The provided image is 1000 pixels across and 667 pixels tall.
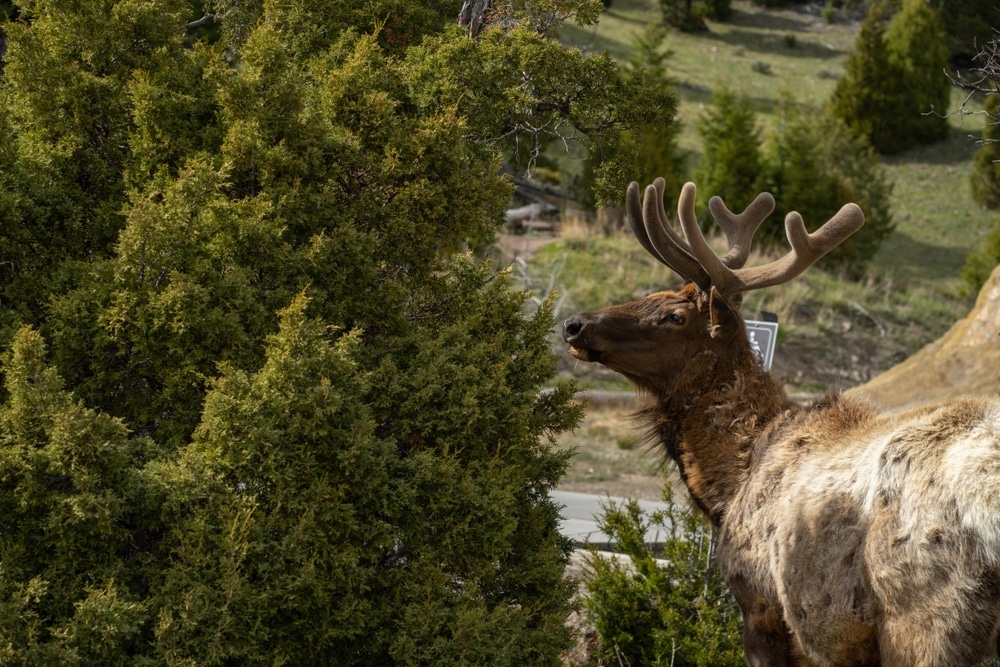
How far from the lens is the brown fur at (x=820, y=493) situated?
13.2 ft

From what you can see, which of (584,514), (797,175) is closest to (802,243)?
(584,514)

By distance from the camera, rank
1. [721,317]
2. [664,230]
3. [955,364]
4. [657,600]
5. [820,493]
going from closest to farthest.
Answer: [820,493] < [721,317] < [664,230] < [657,600] < [955,364]

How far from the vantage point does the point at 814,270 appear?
20938mm

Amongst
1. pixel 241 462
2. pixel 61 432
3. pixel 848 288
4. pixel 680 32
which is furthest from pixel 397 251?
pixel 680 32

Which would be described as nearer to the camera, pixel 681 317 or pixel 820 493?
pixel 820 493

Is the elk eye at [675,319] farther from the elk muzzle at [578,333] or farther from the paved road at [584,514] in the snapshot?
the paved road at [584,514]

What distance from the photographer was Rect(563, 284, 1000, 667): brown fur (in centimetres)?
401

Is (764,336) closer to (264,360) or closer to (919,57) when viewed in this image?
(264,360)

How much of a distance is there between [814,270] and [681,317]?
16.2 m

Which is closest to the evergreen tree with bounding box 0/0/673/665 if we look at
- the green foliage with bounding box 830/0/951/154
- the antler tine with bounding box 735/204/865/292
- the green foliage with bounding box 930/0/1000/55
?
the antler tine with bounding box 735/204/865/292

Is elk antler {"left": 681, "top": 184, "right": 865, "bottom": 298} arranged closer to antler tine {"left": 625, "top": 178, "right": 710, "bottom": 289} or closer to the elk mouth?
antler tine {"left": 625, "top": 178, "right": 710, "bottom": 289}

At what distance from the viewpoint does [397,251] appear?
5.31m

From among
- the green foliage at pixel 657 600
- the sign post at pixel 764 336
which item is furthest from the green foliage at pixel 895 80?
the green foliage at pixel 657 600

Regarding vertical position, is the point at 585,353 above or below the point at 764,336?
above
